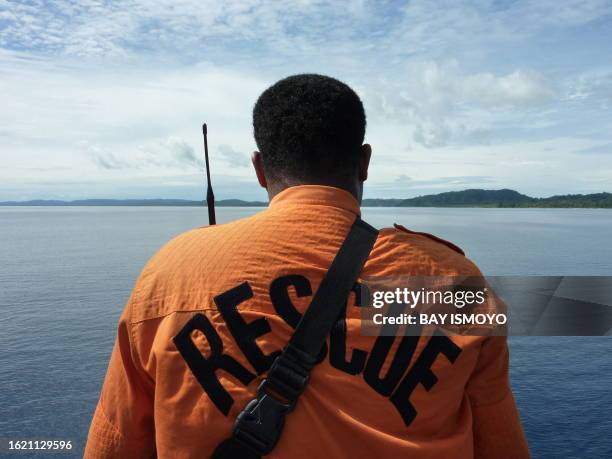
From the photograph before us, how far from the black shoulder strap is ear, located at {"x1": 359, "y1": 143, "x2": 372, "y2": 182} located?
2.22 feet

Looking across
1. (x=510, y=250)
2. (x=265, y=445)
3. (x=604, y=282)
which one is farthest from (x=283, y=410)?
(x=510, y=250)

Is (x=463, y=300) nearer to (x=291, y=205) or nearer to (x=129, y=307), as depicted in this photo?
(x=291, y=205)

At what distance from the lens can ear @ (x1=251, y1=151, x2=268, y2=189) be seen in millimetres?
2955

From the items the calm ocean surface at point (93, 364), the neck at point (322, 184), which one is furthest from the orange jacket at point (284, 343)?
the calm ocean surface at point (93, 364)

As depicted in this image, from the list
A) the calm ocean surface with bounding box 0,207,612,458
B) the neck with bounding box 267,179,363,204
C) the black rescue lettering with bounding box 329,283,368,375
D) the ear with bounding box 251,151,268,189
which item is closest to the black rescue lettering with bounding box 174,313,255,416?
the black rescue lettering with bounding box 329,283,368,375

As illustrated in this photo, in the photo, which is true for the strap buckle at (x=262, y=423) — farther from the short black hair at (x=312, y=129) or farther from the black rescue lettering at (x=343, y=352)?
the short black hair at (x=312, y=129)

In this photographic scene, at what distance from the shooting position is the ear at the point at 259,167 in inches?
116

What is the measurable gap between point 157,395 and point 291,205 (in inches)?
43.2

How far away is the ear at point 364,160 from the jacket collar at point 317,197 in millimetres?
322

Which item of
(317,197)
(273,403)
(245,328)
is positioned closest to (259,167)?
(317,197)

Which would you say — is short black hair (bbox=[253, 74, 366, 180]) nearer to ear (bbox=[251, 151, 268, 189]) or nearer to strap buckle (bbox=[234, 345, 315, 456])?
ear (bbox=[251, 151, 268, 189])

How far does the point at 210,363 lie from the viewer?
7.62ft

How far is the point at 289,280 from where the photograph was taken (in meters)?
2.34

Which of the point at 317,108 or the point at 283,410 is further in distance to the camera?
the point at 317,108
